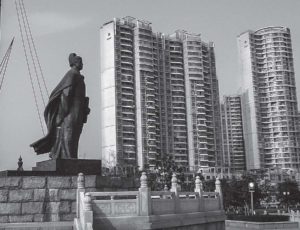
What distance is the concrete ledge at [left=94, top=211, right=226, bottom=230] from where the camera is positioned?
10969 mm

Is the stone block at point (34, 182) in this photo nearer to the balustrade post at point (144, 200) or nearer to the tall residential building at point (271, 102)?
the balustrade post at point (144, 200)

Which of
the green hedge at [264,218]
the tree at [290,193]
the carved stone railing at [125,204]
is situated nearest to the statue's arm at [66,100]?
the carved stone railing at [125,204]

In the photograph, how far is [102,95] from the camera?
7288 centimetres

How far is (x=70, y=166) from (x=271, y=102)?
7785 centimetres

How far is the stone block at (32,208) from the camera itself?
41.4ft

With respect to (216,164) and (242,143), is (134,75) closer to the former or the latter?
(216,164)

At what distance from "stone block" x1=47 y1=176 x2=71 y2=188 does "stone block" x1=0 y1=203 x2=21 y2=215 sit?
1048 millimetres

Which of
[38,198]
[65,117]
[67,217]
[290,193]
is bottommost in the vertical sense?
[290,193]

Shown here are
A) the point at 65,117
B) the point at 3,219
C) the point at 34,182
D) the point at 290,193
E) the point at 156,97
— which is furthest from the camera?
the point at 156,97

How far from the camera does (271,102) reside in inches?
3413

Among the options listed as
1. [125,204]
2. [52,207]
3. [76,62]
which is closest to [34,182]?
[52,207]

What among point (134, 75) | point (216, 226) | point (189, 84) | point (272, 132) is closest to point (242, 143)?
point (272, 132)

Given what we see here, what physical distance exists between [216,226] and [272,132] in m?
74.7

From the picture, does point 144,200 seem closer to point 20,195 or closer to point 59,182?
point 59,182
